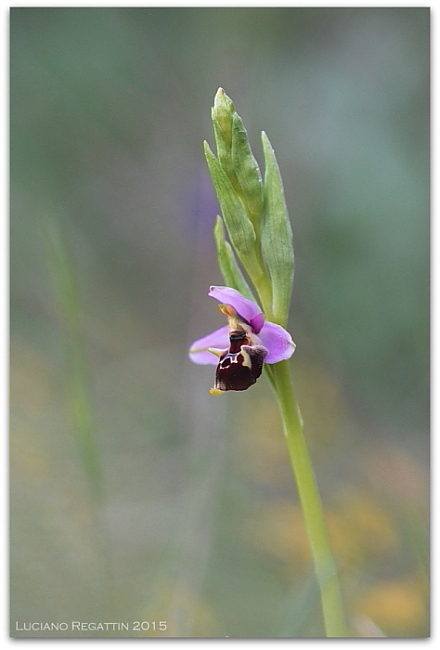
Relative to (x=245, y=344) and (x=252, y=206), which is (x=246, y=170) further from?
(x=245, y=344)

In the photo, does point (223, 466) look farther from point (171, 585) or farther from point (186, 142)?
point (186, 142)

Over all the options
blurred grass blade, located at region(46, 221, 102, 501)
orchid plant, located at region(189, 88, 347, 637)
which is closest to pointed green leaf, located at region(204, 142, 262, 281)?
orchid plant, located at region(189, 88, 347, 637)

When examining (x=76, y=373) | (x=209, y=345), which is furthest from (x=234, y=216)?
(x=76, y=373)

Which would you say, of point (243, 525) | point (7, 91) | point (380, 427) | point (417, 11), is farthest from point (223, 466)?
point (417, 11)

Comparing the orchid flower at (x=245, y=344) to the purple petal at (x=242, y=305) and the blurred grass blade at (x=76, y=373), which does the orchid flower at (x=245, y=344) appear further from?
the blurred grass blade at (x=76, y=373)

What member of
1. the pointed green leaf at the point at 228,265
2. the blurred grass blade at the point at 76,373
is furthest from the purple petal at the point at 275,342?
the blurred grass blade at the point at 76,373

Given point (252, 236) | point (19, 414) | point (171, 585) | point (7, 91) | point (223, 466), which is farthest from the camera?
point (223, 466)

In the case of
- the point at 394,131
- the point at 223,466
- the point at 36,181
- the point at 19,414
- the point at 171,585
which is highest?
the point at 394,131

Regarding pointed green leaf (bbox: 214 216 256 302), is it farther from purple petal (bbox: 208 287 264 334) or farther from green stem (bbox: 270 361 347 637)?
green stem (bbox: 270 361 347 637)
